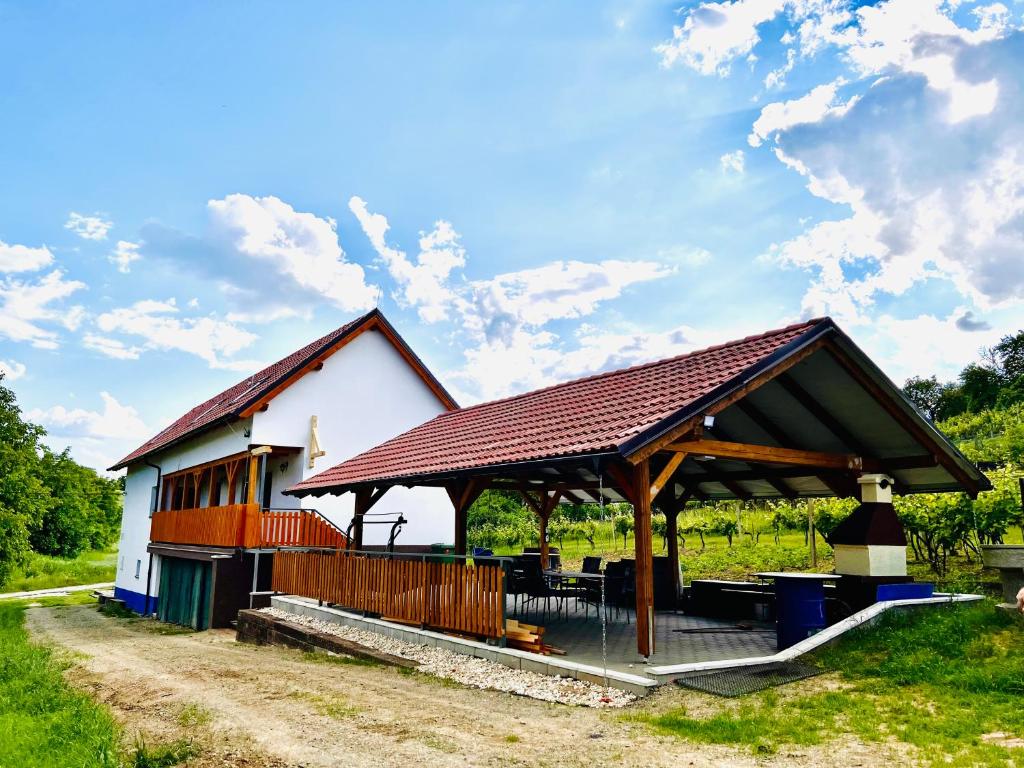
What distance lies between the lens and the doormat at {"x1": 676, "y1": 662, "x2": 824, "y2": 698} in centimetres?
707

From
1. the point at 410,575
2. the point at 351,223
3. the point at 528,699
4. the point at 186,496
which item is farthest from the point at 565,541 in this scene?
the point at 528,699

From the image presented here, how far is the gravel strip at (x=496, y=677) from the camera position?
7.16m

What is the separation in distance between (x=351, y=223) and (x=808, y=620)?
12.1 m

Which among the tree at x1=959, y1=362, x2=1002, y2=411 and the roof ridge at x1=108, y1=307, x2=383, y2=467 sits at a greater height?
the tree at x1=959, y1=362, x2=1002, y2=411

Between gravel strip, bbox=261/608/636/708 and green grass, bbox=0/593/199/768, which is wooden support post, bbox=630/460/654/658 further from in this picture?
green grass, bbox=0/593/199/768

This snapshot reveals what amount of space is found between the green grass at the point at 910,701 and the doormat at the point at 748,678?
188 mm

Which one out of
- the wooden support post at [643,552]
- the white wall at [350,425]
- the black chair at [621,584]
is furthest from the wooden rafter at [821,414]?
the white wall at [350,425]

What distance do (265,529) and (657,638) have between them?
34.0 feet

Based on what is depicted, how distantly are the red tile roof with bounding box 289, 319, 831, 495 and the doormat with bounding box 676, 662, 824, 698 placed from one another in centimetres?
239

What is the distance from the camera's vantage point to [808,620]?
893 centimetres

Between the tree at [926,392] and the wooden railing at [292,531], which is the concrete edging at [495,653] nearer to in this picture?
the wooden railing at [292,531]

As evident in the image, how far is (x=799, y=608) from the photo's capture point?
8.99 meters

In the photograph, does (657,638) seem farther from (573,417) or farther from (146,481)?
(146,481)

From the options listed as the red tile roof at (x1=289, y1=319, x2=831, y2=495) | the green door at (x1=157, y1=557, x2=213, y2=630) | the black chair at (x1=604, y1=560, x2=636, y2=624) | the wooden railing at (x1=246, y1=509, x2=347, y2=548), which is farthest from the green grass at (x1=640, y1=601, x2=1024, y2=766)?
the green door at (x1=157, y1=557, x2=213, y2=630)
